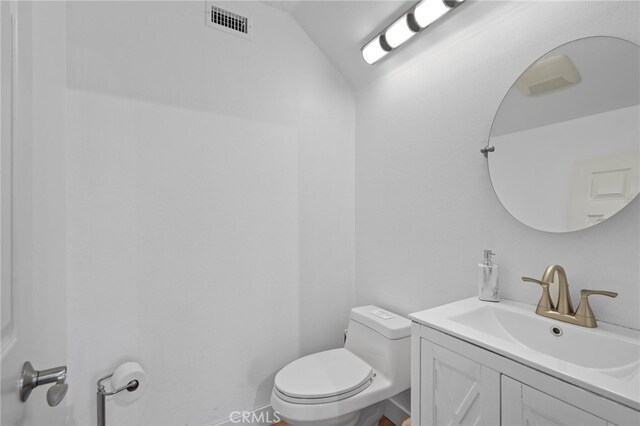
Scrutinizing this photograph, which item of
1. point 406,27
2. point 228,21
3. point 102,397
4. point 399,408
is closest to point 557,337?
point 399,408

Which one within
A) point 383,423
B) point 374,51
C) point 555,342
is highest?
point 374,51

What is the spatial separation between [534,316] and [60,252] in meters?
1.73

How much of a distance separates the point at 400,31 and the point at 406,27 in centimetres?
4

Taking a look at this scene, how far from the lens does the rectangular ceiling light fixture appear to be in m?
1.25

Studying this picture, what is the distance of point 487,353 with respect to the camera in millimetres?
770

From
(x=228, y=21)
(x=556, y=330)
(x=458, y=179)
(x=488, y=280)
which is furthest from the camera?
(x=228, y=21)

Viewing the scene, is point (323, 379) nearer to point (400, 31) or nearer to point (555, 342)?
→ point (555, 342)

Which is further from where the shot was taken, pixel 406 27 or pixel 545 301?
pixel 406 27

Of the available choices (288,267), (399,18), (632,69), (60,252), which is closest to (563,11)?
(632,69)

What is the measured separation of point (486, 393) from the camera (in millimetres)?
774

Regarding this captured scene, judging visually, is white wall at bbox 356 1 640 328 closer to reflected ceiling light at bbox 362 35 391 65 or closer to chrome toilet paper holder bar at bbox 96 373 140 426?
reflected ceiling light at bbox 362 35 391 65

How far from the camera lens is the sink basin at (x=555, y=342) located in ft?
2.02

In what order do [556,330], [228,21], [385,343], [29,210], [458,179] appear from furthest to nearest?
[228,21] < [385,343] < [458,179] < [556,330] < [29,210]

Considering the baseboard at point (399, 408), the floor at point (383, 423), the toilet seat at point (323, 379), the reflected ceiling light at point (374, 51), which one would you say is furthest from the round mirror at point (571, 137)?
the floor at point (383, 423)
